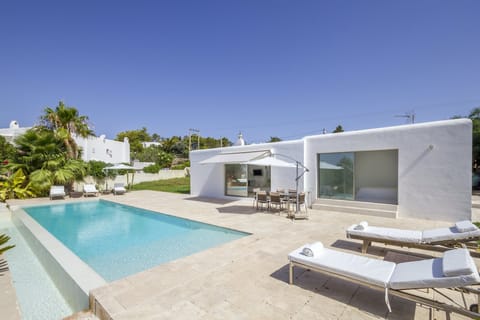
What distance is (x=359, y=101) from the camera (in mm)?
32750

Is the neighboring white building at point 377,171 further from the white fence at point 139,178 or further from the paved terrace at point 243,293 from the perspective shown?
the white fence at point 139,178

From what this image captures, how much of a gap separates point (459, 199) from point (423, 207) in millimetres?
1581

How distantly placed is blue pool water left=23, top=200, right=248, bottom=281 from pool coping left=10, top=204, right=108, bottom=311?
0.78 m

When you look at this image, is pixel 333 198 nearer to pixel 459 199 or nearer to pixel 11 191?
pixel 459 199

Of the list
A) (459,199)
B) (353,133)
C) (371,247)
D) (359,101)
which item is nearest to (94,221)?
(371,247)

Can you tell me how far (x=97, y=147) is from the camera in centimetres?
4175

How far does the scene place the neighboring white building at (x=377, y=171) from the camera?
38.0 ft

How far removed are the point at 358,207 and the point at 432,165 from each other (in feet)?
15.1

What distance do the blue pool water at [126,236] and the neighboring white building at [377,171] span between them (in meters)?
5.85

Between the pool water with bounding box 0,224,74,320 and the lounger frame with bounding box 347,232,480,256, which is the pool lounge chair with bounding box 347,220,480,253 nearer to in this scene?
the lounger frame with bounding box 347,232,480,256

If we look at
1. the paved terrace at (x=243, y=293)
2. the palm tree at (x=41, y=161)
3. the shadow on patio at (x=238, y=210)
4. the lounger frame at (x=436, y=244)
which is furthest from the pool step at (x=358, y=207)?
the palm tree at (x=41, y=161)

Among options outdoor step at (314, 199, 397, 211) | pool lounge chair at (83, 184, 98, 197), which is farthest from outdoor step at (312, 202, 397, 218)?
pool lounge chair at (83, 184, 98, 197)

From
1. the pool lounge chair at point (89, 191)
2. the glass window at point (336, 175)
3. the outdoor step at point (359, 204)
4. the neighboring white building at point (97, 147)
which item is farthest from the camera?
the neighboring white building at point (97, 147)

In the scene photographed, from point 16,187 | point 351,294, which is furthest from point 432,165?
point 16,187
